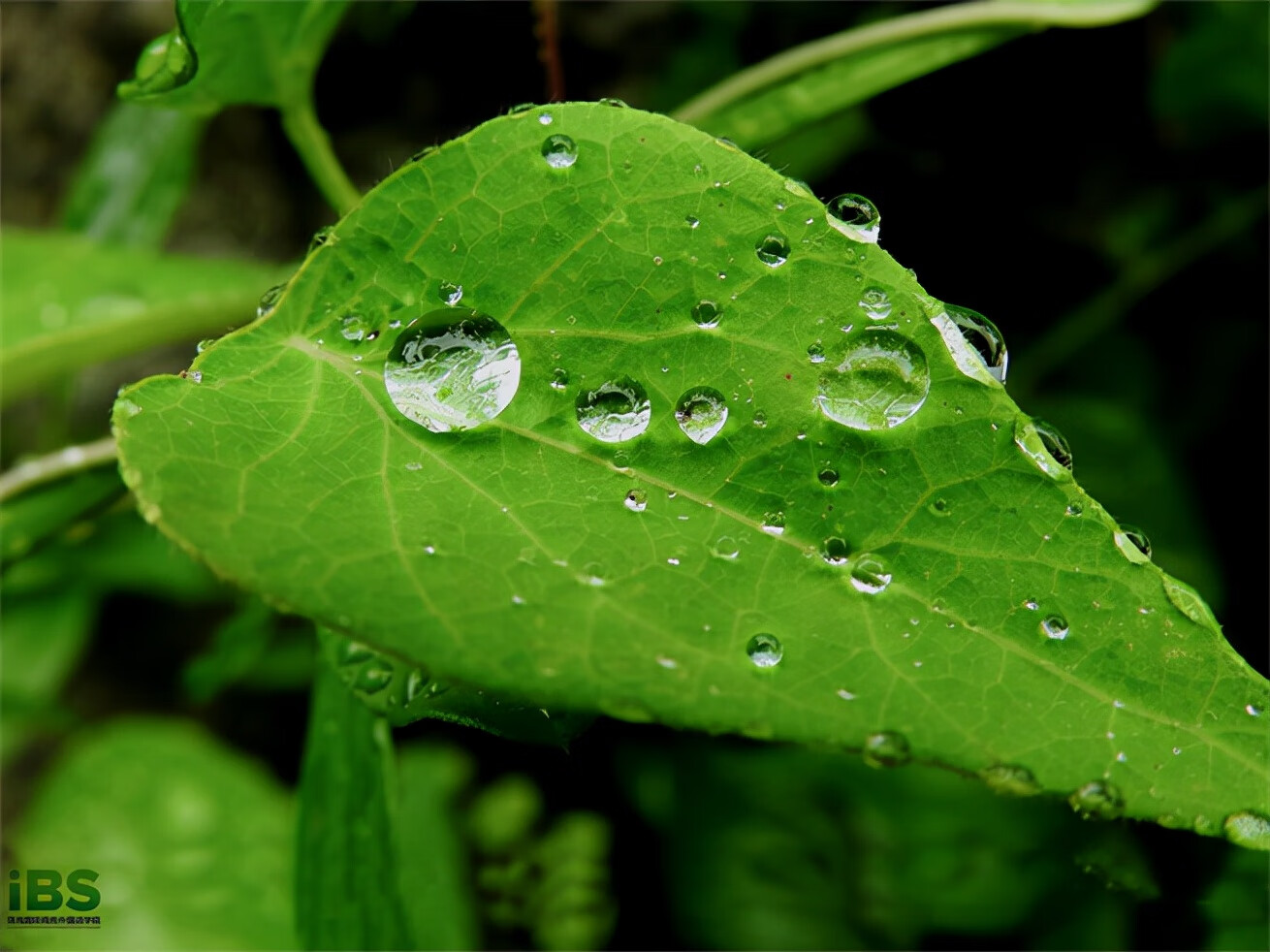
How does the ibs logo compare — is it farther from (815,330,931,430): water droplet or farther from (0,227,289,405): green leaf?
(815,330,931,430): water droplet

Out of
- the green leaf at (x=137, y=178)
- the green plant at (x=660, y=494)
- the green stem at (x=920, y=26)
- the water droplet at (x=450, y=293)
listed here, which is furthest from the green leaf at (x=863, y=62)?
the green leaf at (x=137, y=178)

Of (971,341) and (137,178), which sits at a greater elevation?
(971,341)

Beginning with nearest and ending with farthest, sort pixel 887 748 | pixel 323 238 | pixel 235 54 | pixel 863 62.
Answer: pixel 887 748 → pixel 323 238 → pixel 235 54 → pixel 863 62

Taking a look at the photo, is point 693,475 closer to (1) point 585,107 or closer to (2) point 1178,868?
(1) point 585,107

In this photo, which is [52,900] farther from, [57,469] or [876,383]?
[876,383]

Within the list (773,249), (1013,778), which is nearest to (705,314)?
(773,249)

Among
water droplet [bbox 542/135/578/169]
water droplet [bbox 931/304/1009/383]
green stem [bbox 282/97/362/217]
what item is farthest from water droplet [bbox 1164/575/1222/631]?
green stem [bbox 282/97/362/217]
